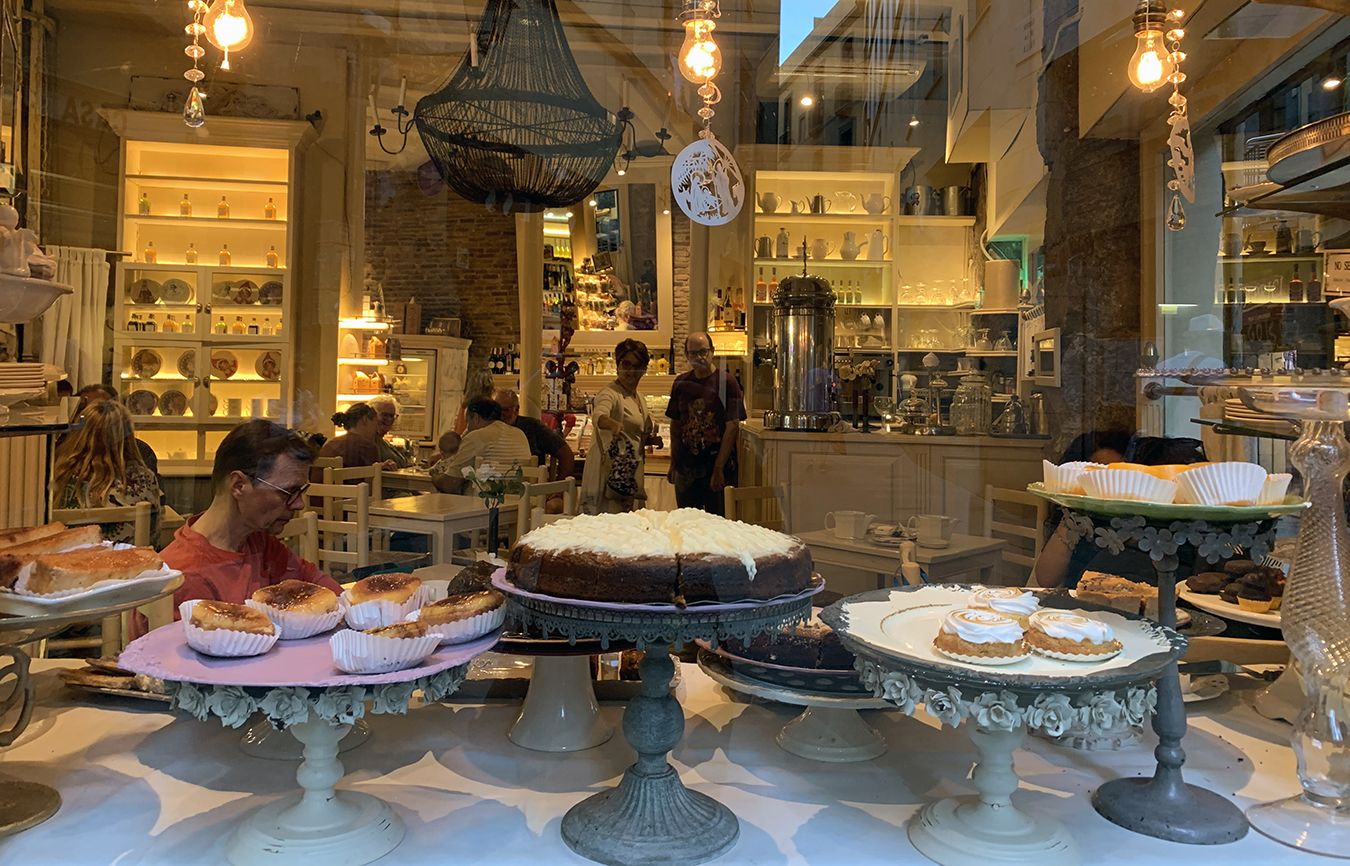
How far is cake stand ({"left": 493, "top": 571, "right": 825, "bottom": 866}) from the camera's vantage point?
0.98 m

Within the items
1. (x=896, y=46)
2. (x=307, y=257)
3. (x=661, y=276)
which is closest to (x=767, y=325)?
(x=661, y=276)

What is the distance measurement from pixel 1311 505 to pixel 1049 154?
233 centimetres

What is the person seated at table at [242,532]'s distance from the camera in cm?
146

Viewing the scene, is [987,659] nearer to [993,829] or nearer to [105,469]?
[993,829]

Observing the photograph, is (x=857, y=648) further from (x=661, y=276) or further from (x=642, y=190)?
(x=642, y=190)

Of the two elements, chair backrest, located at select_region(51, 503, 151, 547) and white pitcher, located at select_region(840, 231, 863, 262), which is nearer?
chair backrest, located at select_region(51, 503, 151, 547)

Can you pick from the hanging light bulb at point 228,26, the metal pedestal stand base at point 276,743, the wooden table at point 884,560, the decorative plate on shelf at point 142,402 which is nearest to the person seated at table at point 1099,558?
the wooden table at point 884,560

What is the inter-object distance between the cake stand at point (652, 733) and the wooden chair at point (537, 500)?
2.81 feet

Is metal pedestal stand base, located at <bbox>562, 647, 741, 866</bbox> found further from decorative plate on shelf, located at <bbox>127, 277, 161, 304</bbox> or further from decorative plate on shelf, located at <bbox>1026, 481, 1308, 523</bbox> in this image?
decorative plate on shelf, located at <bbox>127, 277, 161, 304</bbox>

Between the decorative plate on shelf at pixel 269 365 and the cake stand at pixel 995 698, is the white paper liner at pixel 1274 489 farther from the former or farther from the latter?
the decorative plate on shelf at pixel 269 365

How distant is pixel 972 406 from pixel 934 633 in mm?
2451

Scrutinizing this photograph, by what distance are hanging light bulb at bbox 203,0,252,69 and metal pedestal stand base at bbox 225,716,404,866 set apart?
199 centimetres

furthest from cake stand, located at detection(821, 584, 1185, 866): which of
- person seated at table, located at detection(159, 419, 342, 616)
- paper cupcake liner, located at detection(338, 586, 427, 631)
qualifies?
person seated at table, located at detection(159, 419, 342, 616)

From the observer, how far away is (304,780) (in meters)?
0.98
